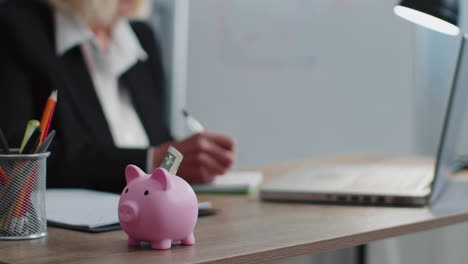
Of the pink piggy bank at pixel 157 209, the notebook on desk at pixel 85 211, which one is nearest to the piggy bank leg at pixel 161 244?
the pink piggy bank at pixel 157 209

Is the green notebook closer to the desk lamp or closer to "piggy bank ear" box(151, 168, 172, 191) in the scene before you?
the desk lamp

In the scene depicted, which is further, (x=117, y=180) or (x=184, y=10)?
(x=184, y=10)

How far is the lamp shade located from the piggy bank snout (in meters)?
0.51

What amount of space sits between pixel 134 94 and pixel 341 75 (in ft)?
3.52

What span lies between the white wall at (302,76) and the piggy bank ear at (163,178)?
196cm

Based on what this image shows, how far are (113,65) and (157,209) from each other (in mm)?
1065

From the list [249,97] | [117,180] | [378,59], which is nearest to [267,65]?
[249,97]

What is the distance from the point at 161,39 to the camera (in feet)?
9.61

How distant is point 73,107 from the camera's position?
156 cm

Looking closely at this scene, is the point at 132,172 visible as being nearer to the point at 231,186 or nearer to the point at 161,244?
the point at 161,244

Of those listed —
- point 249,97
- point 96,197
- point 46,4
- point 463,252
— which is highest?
point 46,4

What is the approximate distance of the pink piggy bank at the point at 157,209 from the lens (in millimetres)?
699

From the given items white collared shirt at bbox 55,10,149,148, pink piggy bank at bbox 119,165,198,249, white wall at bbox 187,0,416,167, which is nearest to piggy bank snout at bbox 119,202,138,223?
pink piggy bank at bbox 119,165,198,249

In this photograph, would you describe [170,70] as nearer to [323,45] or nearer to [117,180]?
[323,45]
